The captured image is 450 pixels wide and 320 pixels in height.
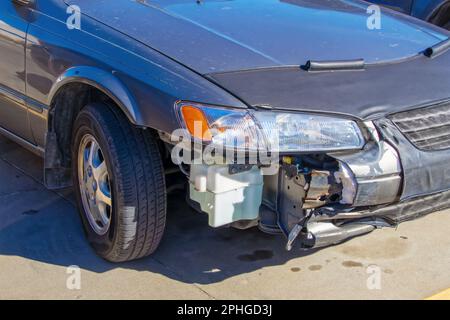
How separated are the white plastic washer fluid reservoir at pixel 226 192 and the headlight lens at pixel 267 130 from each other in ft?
0.55

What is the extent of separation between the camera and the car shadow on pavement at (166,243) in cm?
376

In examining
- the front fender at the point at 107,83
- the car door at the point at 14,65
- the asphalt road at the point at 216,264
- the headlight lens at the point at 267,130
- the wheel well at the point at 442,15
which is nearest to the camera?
the headlight lens at the point at 267,130

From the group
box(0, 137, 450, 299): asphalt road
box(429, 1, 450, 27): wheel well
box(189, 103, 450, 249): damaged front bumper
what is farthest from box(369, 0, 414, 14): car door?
box(189, 103, 450, 249): damaged front bumper

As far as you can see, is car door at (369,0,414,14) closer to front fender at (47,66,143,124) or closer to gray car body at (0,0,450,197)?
gray car body at (0,0,450,197)

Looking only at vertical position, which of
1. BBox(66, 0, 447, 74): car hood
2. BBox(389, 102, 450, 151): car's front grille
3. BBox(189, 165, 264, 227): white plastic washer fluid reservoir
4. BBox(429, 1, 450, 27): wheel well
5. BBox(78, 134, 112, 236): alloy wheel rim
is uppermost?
BBox(66, 0, 447, 74): car hood

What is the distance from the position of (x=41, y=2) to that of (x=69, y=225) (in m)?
1.32

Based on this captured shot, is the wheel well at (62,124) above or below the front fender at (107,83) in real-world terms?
below

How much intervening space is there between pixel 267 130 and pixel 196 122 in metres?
0.31

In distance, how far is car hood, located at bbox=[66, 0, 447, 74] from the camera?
3414mm

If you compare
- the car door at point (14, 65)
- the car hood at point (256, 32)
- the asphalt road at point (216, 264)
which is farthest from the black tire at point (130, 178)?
the car door at point (14, 65)

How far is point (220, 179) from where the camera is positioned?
3.09m

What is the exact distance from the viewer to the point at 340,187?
3086mm

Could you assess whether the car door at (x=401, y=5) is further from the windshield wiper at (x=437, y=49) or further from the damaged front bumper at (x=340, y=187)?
the damaged front bumper at (x=340, y=187)

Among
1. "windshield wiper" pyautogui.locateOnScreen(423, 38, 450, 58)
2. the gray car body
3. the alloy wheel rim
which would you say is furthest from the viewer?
"windshield wiper" pyautogui.locateOnScreen(423, 38, 450, 58)
